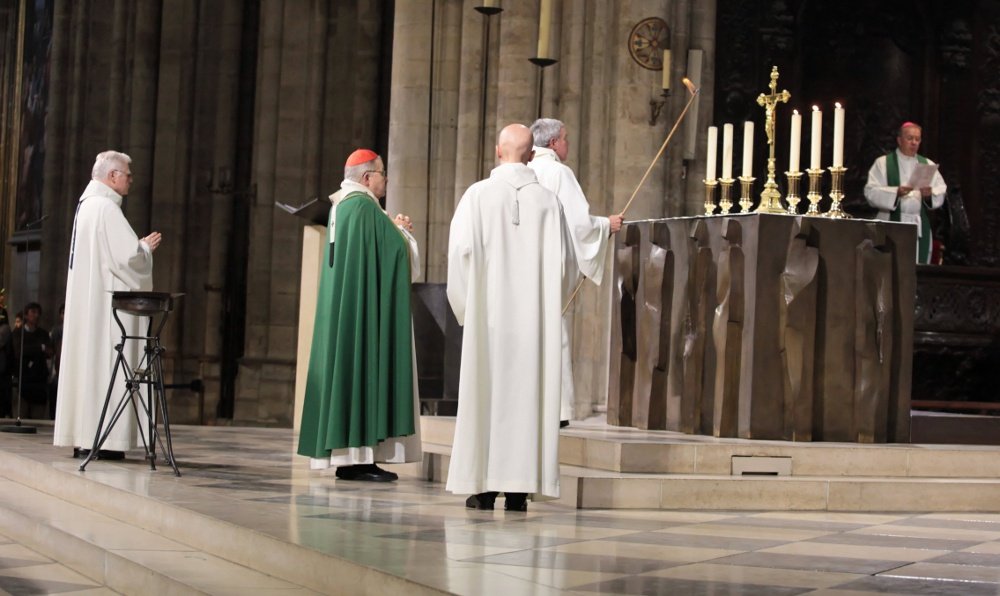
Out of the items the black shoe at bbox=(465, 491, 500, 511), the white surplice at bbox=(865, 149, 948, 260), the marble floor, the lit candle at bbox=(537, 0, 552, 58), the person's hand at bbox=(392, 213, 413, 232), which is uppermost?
the lit candle at bbox=(537, 0, 552, 58)

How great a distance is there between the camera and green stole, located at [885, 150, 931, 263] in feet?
37.2

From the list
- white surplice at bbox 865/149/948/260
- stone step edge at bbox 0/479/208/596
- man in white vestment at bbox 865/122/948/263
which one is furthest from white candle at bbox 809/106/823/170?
stone step edge at bbox 0/479/208/596

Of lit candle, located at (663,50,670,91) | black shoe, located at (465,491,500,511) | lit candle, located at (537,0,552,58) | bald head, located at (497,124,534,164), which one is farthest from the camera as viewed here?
lit candle, located at (663,50,670,91)

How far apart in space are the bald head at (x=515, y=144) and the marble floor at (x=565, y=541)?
5.25ft

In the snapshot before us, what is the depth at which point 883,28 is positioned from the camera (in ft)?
44.7

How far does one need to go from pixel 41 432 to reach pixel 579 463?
532 cm

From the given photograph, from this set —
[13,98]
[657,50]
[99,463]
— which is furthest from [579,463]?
[13,98]

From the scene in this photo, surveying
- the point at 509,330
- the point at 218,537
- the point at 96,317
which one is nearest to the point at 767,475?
the point at 509,330

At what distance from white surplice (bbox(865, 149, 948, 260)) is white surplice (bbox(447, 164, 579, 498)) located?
5.10 metres

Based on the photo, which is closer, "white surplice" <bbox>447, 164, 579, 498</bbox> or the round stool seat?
"white surplice" <bbox>447, 164, 579, 498</bbox>

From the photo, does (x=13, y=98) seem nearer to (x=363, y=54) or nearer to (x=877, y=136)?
(x=363, y=54)

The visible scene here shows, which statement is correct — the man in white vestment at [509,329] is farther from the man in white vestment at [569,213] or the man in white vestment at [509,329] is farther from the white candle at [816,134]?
the white candle at [816,134]

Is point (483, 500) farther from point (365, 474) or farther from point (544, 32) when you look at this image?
point (544, 32)

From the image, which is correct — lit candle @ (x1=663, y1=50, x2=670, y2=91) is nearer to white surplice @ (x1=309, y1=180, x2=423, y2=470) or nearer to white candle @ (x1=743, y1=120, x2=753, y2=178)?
white candle @ (x1=743, y1=120, x2=753, y2=178)
